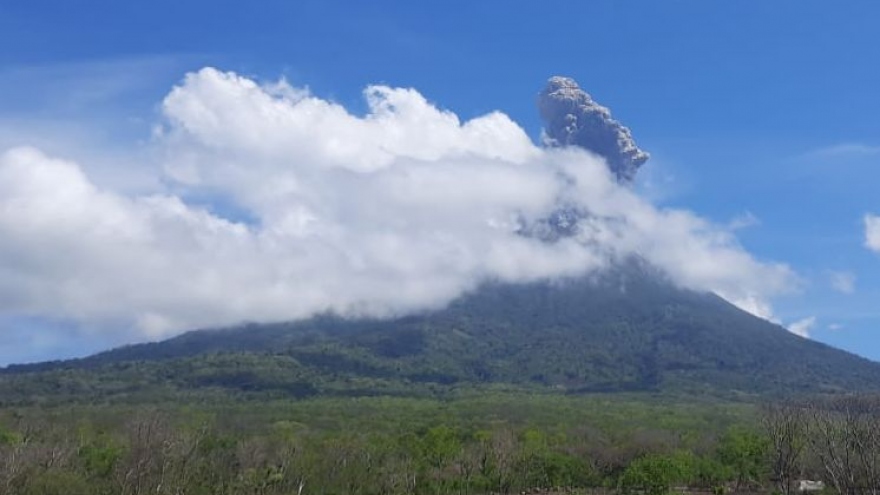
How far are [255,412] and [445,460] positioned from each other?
51.2 meters

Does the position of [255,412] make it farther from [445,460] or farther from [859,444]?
[859,444]

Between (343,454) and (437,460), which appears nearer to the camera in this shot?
(343,454)

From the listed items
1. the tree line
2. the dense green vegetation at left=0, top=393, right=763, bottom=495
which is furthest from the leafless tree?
the dense green vegetation at left=0, top=393, right=763, bottom=495

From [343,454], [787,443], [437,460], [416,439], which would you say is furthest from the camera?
[416,439]

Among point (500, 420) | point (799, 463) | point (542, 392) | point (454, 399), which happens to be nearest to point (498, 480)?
point (799, 463)

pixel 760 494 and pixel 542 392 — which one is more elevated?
pixel 542 392

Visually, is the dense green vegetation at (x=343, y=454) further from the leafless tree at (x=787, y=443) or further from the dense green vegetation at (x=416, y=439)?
the leafless tree at (x=787, y=443)

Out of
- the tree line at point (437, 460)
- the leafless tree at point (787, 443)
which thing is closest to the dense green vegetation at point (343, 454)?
the tree line at point (437, 460)

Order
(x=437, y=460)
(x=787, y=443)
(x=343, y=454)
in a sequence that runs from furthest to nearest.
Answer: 1. (x=437, y=460)
2. (x=787, y=443)
3. (x=343, y=454)

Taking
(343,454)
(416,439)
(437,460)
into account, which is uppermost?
(416,439)

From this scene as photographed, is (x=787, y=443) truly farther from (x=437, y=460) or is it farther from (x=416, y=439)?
(x=416, y=439)

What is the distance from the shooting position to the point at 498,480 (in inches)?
3118

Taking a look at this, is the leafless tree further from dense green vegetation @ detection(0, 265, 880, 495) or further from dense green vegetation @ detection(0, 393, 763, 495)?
dense green vegetation @ detection(0, 393, 763, 495)

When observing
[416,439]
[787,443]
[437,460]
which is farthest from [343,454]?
[787,443]
